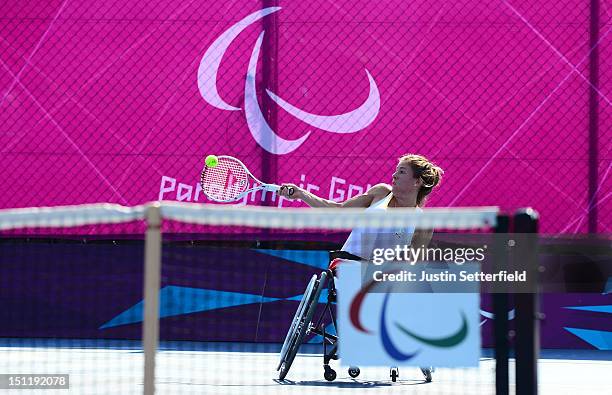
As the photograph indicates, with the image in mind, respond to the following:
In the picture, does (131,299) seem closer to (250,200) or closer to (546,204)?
(250,200)

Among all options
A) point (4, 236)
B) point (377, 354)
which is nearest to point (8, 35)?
point (4, 236)

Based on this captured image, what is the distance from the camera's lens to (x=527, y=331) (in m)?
4.07

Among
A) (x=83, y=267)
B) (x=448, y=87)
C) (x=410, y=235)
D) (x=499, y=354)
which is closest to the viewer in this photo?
(x=499, y=354)

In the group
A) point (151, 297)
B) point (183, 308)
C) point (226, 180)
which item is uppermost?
point (226, 180)

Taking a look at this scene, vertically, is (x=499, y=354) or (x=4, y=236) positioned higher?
(x=4, y=236)

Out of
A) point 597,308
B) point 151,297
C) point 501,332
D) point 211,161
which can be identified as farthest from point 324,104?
point 501,332

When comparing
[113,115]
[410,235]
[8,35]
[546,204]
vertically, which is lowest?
[410,235]

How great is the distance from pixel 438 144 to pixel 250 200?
5.16 feet

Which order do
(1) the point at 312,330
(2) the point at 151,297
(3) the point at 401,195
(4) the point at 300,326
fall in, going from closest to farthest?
(2) the point at 151,297, (4) the point at 300,326, (1) the point at 312,330, (3) the point at 401,195

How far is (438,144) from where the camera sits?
29.6ft

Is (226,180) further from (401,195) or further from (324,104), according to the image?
(401,195)

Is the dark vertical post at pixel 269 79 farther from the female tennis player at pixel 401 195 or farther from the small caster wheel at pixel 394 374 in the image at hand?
the small caster wheel at pixel 394 374

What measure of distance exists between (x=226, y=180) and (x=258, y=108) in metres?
0.99

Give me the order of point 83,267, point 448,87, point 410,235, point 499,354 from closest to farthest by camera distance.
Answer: point 499,354
point 410,235
point 83,267
point 448,87
